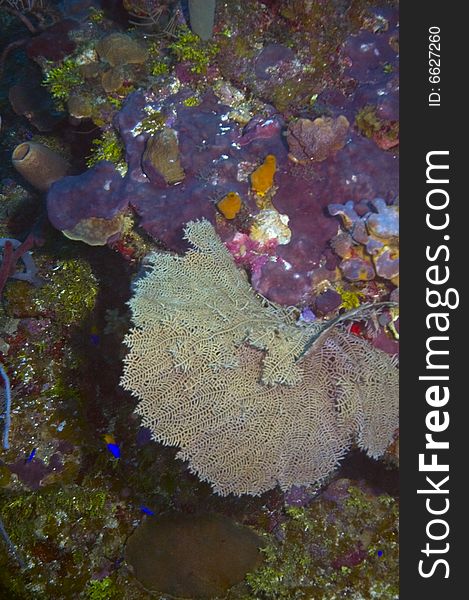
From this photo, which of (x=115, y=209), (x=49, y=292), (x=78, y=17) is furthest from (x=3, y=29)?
(x=115, y=209)

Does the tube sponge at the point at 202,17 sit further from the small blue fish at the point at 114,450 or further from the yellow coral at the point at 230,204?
the small blue fish at the point at 114,450

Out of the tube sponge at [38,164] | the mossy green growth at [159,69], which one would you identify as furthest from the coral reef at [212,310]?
the tube sponge at [38,164]

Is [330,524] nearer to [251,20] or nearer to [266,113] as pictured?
[266,113]

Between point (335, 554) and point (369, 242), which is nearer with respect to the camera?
point (369, 242)

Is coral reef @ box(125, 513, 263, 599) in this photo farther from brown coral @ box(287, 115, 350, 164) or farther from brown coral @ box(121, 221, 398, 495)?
brown coral @ box(287, 115, 350, 164)

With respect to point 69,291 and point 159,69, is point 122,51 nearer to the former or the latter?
point 159,69

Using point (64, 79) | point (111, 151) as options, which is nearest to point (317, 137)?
point (111, 151)
